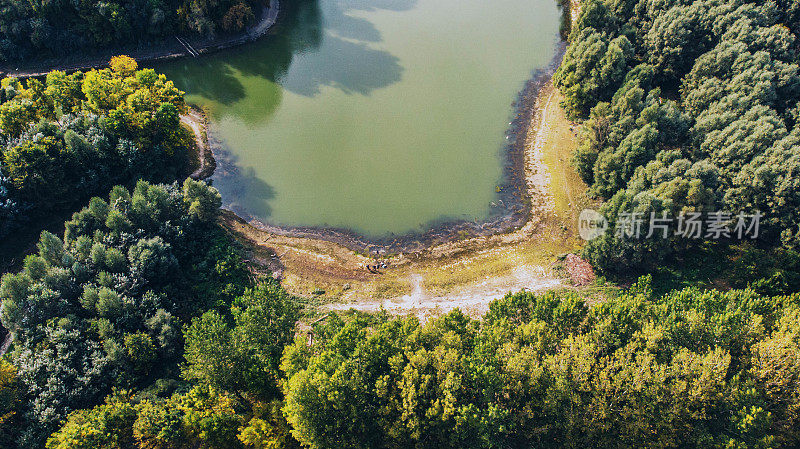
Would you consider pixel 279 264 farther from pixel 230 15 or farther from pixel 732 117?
pixel 732 117

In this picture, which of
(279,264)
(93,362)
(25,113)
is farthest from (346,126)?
(93,362)

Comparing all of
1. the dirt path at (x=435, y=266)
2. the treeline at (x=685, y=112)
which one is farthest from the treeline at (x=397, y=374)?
the treeline at (x=685, y=112)

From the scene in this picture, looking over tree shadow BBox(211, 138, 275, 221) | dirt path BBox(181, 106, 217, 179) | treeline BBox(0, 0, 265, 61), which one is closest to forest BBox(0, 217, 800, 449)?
tree shadow BBox(211, 138, 275, 221)

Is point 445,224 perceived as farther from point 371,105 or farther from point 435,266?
point 371,105

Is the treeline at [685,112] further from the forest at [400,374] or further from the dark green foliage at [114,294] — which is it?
the dark green foliage at [114,294]
